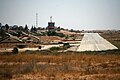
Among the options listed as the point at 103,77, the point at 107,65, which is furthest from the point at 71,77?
the point at 107,65

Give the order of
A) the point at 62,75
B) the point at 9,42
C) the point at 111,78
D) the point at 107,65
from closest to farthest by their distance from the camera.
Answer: the point at 111,78 < the point at 62,75 < the point at 107,65 < the point at 9,42

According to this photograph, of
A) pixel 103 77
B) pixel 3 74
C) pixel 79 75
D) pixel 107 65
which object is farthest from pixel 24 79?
pixel 107 65

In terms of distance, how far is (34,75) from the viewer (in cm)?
2005

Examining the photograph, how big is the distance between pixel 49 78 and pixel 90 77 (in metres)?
3.52

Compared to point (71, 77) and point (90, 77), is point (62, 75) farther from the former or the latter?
point (90, 77)

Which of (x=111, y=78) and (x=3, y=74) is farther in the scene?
(x=3, y=74)

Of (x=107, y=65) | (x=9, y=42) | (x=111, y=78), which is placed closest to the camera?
(x=111, y=78)

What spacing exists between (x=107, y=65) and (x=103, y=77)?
7.40 m

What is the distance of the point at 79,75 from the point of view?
65.4 ft

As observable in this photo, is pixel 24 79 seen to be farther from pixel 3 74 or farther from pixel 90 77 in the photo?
pixel 90 77

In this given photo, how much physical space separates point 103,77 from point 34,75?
6202 mm

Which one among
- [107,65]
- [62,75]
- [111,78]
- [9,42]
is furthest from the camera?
[9,42]

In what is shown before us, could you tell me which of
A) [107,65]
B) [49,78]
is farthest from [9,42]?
[49,78]

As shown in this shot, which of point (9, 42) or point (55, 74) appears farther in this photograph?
point (9, 42)
